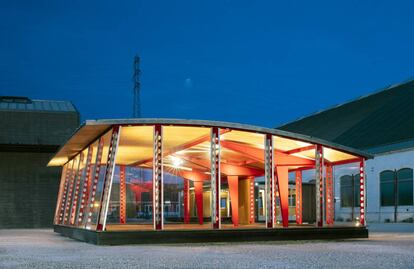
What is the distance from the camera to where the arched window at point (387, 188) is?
173 feet

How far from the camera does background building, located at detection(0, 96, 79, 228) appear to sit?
45.8 metres

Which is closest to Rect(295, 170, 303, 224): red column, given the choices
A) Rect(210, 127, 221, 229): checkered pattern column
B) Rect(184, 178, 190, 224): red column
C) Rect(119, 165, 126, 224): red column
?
Rect(184, 178, 190, 224): red column

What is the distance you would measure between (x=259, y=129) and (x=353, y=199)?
34.5 m

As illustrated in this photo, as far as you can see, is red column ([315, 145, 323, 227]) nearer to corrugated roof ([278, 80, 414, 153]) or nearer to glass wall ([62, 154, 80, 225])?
glass wall ([62, 154, 80, 225])

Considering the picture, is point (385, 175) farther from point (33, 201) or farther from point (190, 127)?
point (190, 127)

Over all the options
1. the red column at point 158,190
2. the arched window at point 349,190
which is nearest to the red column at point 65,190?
the red column at point 158,190

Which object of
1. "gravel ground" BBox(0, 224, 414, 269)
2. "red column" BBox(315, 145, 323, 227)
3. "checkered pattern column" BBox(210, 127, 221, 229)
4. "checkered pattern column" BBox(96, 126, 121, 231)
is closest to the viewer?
"gravel ground" BBox(0, 224, 414, 269)

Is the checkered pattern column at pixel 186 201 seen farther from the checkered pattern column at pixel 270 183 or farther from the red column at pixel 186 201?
the checkered pattern column at pixel 270 183

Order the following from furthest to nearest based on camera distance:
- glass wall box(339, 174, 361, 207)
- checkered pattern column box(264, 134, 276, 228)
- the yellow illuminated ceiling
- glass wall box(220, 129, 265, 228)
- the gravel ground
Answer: glass wall box(339, 174, 361, 207)
glass wall box(220, 129, 265, 228)
the yellow illuminated ceiling
checkered pattern column box(264, 134, 276, 228)
the gravel ground

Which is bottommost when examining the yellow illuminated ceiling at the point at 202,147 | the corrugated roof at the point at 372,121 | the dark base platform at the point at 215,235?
the dark base platform at the point at 215,235

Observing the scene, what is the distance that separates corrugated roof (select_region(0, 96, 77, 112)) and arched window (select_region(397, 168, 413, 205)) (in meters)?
25.1

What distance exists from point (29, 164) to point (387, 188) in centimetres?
2746

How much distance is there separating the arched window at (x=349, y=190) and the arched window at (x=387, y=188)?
388 centimetres

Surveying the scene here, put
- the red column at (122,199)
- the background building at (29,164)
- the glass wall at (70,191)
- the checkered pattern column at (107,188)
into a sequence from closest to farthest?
the checkered pattern column at (107,188)
the glass wall at (70,191)
the red column at (122,199)
the background building at (29,164)
